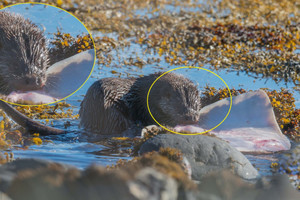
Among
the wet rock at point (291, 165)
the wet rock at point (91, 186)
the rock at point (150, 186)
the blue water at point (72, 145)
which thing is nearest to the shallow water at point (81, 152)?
the blue water at point (72, 145)

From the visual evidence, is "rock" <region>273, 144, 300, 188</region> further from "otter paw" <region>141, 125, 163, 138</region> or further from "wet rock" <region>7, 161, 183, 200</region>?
"wet rock" <region>7, 161, 183, 200</region>

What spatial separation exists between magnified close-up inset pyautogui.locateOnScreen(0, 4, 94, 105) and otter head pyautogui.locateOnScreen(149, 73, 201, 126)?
1.04m

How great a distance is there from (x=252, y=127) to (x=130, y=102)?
1898mm

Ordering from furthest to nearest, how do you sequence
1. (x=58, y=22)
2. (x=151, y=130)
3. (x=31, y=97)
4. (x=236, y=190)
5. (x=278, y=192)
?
(x=151, y=130) → (x=58, y=22) → (x=31, y=97) → (x=278, y=192) → (x=236, y=190)

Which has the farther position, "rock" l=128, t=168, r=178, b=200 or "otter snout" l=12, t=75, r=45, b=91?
"otter snout" l=12, t=75, r=45, b=91

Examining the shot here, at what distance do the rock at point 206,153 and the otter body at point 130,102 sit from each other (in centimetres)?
55

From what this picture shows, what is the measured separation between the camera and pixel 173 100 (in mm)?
6215

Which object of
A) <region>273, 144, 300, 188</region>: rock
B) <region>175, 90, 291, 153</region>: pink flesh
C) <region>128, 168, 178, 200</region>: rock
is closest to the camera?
<region>128, 168, 178, 200</region>: rock

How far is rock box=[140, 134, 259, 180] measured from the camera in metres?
5.46

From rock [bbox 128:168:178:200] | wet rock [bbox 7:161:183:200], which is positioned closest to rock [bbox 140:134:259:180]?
wet rock [bbox 7:161:183:200]

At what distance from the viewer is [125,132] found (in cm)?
701

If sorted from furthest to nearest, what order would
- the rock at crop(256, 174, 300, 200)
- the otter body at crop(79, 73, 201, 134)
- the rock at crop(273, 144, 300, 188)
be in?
the otter body at crop(79, 73, 201, 134)
the rock at crop(273, 144, 300, 188)
the rock at crop(256, 174, 300, 200)

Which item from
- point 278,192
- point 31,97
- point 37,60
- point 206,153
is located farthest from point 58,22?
point 278,192

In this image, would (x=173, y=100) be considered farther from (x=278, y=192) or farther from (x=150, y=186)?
(x=150, y=186)
